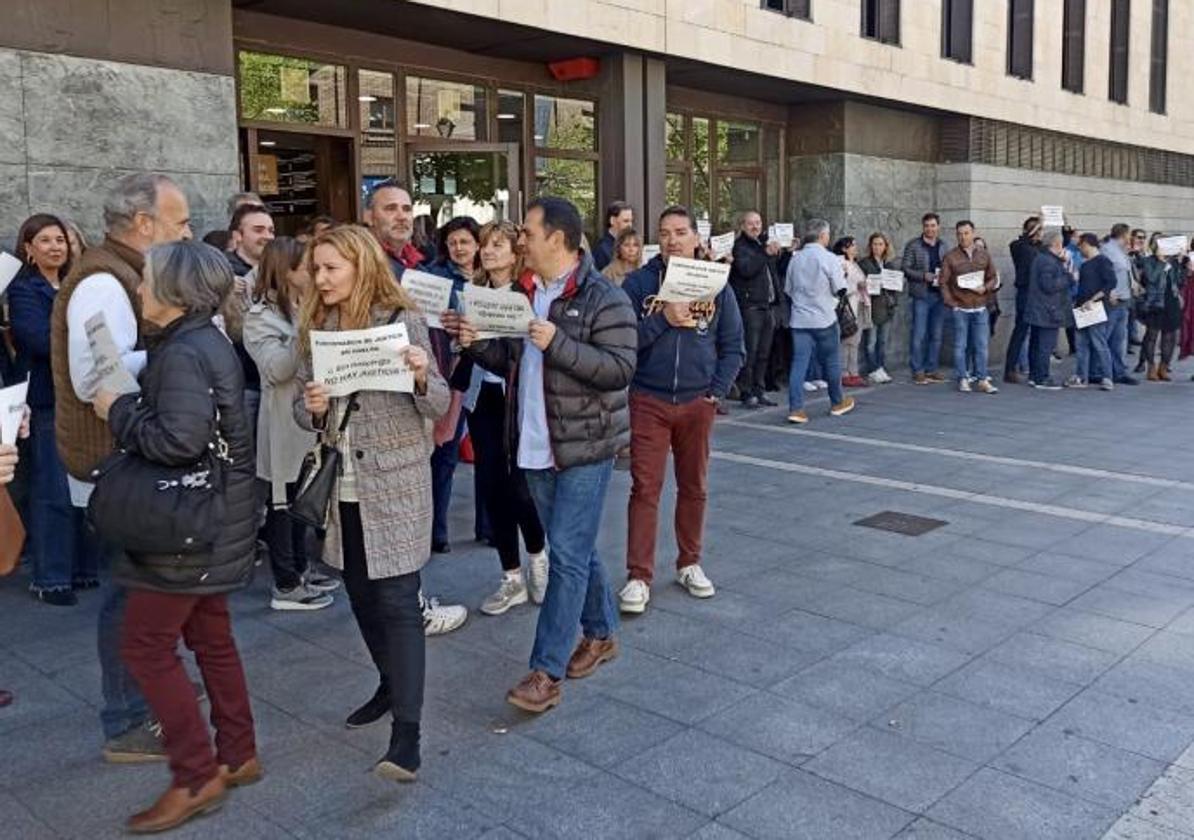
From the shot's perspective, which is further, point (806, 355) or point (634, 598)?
point (806, 355)

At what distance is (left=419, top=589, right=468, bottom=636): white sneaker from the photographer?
16.9 ft

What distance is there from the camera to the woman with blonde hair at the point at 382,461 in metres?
3.64

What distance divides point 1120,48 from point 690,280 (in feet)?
62.2

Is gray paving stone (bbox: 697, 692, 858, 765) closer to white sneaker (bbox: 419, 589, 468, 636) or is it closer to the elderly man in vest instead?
white sneaker (bbox: 419, 589, 468, 636)

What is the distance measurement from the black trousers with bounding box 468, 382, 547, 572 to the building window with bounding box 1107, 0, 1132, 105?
18735mm

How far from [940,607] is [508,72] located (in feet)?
27.6

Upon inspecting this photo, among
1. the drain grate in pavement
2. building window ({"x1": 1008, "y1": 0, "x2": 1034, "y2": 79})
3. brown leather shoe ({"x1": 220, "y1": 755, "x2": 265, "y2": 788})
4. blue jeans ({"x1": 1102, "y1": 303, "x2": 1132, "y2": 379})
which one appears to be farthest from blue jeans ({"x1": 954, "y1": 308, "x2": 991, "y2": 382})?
brown leather shoe ({"x1": 220, "y1": 755, "x2": 265, "y2": 788})

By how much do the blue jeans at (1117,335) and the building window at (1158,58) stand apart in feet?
30.0

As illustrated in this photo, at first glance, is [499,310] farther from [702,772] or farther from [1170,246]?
[1170,246]

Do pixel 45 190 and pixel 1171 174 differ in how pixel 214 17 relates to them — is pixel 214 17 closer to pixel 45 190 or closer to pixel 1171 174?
pixel 45 190

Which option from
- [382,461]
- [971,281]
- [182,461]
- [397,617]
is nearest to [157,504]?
[182,461]

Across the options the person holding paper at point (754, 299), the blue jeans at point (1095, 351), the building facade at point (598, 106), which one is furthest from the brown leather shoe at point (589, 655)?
the blue jeans at point (1095, 351)

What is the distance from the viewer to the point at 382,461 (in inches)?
144

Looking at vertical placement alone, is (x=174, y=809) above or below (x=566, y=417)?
below
